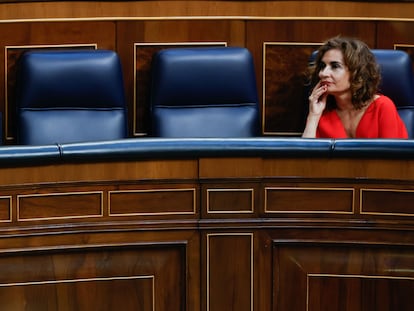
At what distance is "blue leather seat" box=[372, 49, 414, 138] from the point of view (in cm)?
181

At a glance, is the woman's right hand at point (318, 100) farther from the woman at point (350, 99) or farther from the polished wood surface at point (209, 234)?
the polished wood surface at point (209, 234)

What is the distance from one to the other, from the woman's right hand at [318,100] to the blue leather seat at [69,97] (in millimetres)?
321

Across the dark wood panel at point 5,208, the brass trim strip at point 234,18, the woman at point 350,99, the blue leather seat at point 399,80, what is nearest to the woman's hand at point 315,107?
the woman at point 350,99

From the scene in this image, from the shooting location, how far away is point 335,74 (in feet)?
5.74

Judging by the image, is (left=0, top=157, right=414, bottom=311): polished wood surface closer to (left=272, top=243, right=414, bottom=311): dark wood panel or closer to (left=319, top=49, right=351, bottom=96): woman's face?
(left=272, top=243, right=414, bottom=311): dark wood panel

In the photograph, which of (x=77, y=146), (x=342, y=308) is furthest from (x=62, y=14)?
(x=342, y=308)

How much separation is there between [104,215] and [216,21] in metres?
0.70

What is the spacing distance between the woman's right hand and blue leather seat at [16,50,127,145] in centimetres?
32

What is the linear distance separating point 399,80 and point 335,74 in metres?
0.14

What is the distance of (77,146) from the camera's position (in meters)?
1.33

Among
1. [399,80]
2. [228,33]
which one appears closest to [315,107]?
[399,80]

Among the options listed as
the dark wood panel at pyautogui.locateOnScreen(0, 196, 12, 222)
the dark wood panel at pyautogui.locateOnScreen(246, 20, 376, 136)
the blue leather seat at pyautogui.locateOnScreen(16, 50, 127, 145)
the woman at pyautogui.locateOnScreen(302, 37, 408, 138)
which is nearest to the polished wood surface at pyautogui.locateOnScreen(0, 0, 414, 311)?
the dark wood panel at pyautogui.locateOnScreen(0, 196, 12, 222)

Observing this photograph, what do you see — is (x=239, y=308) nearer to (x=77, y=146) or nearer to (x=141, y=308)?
(x=141, y=308)

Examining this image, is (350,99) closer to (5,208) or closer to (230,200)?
(230,200)
